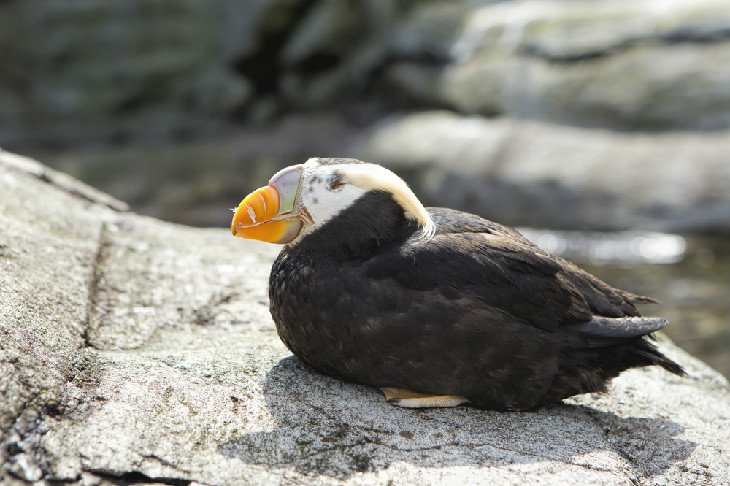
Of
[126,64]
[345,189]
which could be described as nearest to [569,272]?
[345,189]

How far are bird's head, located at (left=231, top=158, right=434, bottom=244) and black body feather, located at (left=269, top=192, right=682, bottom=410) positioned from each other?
0.13ft

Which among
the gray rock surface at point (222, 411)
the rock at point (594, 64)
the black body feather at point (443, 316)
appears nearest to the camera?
the gray rock surface at point (222, 411)

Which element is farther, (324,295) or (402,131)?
(402,131)

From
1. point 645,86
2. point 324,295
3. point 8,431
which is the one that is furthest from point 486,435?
point 645,86

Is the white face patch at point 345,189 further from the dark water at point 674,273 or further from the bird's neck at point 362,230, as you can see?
the dark water at point 674,273

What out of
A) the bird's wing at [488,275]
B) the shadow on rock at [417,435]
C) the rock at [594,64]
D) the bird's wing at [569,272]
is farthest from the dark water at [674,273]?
the bird's wing at [488,275]

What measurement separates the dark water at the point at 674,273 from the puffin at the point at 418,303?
3.24m

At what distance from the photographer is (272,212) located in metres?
Answer: 3.31

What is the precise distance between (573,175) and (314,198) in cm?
591

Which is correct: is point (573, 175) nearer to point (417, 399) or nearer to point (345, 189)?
point (345, 189)

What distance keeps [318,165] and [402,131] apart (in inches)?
286

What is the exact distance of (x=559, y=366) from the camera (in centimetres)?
329

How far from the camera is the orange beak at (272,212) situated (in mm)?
3293

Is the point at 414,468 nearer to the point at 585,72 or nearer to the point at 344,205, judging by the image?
the point at 344,205
